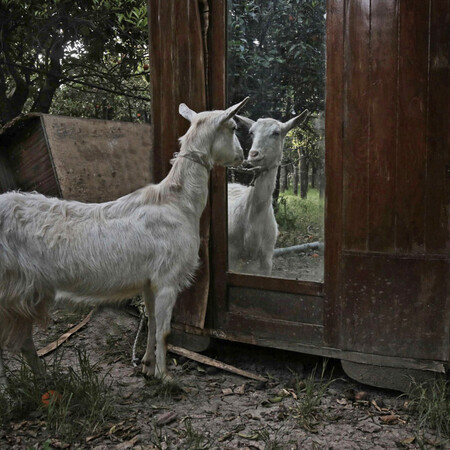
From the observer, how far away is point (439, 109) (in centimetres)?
348

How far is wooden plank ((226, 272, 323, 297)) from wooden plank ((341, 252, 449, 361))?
27 centimetres

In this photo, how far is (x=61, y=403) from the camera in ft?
11.2

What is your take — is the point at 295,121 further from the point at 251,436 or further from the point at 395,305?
the point at 251,436

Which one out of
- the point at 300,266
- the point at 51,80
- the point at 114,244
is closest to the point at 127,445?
the point at 114,244

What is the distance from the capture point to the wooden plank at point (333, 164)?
3.73 m

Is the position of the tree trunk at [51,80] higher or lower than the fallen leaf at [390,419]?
higher

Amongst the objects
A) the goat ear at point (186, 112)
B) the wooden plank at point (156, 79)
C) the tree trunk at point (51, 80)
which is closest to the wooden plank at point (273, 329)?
the wooden plank at point (156, 79)

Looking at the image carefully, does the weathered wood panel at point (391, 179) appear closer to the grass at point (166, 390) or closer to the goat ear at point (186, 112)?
the goat ear at point (186, 112)

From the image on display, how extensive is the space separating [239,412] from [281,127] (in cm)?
212

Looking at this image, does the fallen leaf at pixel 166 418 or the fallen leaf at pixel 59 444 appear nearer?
the fallen leaf at pixel 59 444

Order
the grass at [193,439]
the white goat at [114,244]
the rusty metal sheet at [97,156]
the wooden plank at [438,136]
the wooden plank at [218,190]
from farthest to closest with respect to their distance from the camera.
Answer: the rusty metal sheet at [97,156] < the wooden plank at [218,190] < the white goat at [114,244] < the wooden plank at [438,136] < the grass at [193,439]

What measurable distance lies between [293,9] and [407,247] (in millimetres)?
1957

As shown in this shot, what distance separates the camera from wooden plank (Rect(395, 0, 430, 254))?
11.4 feet

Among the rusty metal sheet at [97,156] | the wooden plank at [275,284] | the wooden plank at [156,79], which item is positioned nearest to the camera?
A: the wooden plank at [275,284]
